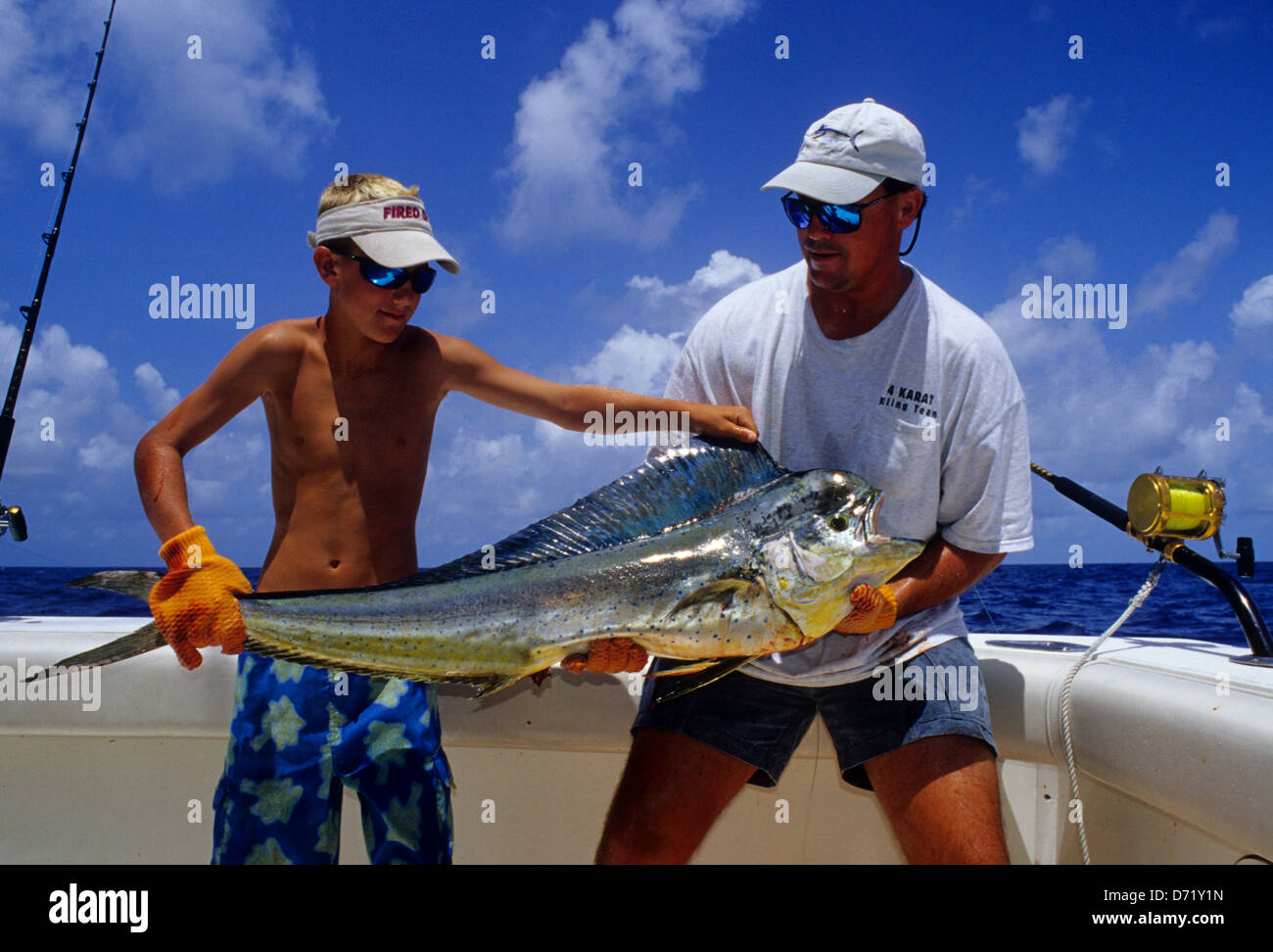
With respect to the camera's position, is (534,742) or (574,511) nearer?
(574,511)

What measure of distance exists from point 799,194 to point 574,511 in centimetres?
111

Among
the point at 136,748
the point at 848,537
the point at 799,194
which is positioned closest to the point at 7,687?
the point at 136,748

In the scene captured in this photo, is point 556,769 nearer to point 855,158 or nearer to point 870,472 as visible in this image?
point 870,472

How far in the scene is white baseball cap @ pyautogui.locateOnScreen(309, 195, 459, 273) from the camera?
261cm

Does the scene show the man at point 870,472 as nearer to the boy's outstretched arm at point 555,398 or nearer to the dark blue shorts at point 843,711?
the dark blue shorts at point 843,711

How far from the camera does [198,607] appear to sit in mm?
2055

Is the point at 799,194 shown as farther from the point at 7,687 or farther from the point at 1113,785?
the point at 7,687

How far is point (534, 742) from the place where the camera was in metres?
3.06

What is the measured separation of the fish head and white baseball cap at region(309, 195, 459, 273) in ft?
4.15

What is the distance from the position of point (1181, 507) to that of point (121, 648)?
3.13 m
